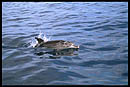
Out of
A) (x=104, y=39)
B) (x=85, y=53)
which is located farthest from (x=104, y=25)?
(x=85, y=53)

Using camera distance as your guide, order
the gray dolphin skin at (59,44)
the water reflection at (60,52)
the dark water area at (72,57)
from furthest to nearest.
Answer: the gray dolphin skin at (59,44), the water reflection at (60,52), the dark water area at (72,57)

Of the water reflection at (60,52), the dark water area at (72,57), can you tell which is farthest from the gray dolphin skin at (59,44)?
the dark water area at (72,57)

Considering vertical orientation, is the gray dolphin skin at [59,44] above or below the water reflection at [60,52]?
above

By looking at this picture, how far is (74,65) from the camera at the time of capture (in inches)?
346

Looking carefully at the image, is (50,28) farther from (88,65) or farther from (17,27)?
(88,65)

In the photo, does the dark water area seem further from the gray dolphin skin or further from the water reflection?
the gray dolphin skin

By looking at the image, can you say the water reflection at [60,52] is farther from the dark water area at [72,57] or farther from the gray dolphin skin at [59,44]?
the gray dolphin skin at [59,44]

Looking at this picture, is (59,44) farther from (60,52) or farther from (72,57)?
(72,57)

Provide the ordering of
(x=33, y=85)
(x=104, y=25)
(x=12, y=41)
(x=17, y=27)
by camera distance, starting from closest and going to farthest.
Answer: (x=33, y=85)
(x=12, y=41)
(x=104, y=25)
(x=17, y=27)

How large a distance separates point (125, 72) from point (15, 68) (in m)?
4.33

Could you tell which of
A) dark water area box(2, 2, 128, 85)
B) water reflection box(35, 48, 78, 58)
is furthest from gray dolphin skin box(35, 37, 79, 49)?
dark water area box(2, 2, 128, 85)

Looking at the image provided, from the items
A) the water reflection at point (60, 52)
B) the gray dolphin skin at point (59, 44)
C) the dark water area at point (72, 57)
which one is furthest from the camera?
the gray dolphin skin at point (59, 44)

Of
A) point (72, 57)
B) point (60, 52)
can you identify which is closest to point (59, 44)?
point (60, 52)

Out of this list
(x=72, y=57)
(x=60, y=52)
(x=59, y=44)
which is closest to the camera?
(x=72, y=57)
